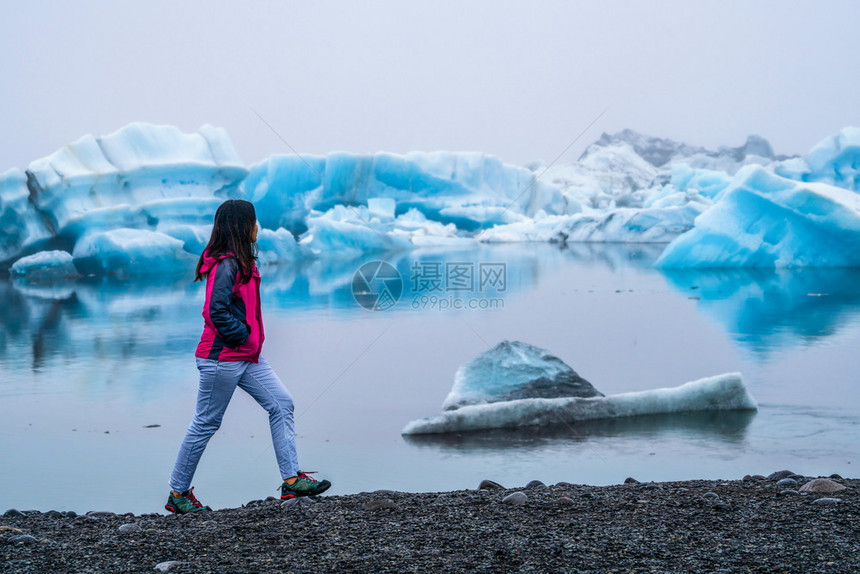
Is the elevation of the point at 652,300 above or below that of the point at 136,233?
below

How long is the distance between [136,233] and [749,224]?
12.7 m

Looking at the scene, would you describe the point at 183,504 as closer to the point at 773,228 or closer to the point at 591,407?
the point at 591,407

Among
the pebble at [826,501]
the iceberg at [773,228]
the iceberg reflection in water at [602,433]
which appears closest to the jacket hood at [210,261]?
the iceberg reflection in water at [602,433]

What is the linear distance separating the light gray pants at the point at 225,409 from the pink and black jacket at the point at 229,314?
0.14ft

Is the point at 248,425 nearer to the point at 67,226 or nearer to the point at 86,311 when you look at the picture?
the point at 86,311

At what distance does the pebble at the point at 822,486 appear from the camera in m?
2.53

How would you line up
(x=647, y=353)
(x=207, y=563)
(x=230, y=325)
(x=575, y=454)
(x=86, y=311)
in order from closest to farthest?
(x=207, y=563) < (x=230, y=325) < (x=575, y=454) < (x=647, y=353) < (x=86, y=311)

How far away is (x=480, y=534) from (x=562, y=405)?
2.35 meters

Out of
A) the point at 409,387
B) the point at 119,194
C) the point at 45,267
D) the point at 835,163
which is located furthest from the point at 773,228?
the point at 45,267

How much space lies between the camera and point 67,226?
736 inches

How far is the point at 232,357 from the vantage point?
2623 millimetres

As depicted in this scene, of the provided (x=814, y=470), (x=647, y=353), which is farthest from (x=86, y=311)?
(x=814, y=470)

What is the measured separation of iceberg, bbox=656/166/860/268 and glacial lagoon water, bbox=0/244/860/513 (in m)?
2.04

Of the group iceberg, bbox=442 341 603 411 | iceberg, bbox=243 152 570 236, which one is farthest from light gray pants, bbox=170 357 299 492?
iceberg, bbox=243 152 570 236
